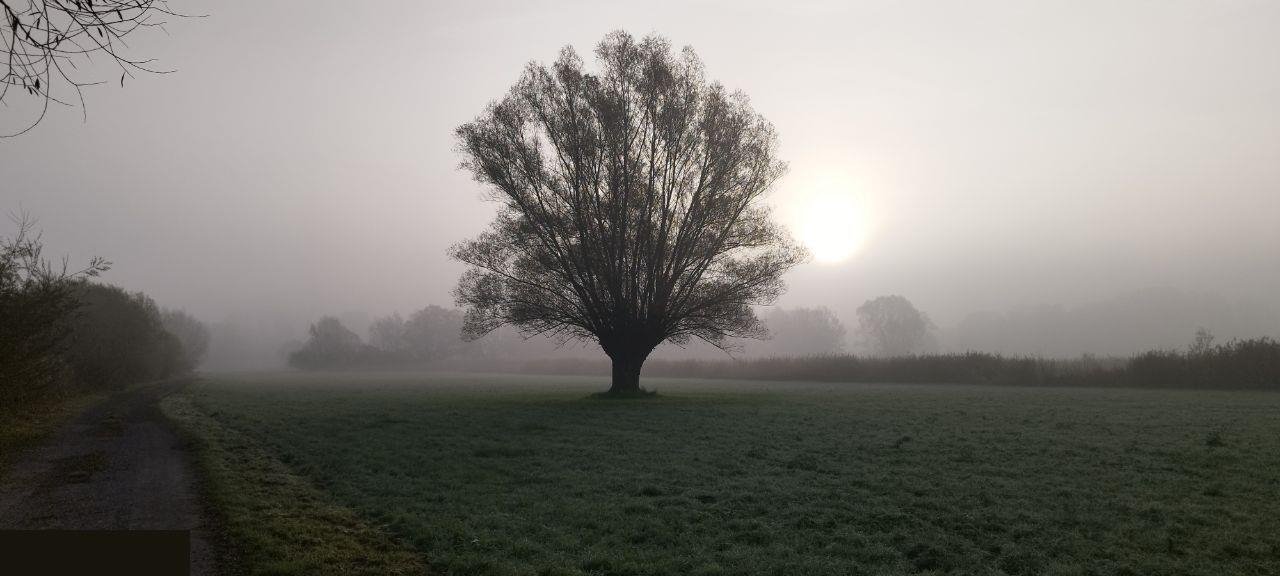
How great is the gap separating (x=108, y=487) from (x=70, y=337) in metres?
37.4

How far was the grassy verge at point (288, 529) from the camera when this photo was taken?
9.18m

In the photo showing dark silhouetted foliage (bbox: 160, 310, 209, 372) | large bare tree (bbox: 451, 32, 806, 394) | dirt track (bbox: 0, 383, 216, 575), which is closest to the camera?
dirt track (bbox: 0, 383, 216, 575)

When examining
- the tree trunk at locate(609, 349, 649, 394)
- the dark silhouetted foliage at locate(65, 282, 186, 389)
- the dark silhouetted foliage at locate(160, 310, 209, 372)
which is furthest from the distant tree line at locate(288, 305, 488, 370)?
the tree trunk at locate(609, 349, 649, 394)

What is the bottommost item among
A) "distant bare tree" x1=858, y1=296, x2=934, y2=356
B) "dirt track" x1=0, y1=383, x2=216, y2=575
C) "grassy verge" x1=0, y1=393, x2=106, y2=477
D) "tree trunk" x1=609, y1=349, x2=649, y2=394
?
"dirt track" x1=0, y1=383, x2=216, y2=575


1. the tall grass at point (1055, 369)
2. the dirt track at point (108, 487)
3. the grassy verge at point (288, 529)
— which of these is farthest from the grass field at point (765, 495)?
the tall grass at point (1055, 369)

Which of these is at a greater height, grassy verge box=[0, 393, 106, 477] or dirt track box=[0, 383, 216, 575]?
grassy verge box=[0, 393, 106, 477]

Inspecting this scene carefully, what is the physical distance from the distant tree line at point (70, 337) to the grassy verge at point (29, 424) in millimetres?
553

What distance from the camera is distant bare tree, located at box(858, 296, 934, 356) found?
13612cm

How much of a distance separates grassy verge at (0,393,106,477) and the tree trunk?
80.2 ft

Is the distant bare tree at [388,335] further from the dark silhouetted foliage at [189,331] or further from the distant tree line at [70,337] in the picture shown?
the distant tree line at [70,337]

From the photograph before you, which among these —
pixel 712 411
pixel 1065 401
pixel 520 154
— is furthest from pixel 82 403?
pixel 1065 401

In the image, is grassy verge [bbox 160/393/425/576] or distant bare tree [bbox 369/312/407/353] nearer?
grassy verge [bbox 160/393/425/576]

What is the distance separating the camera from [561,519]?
38.8 ft

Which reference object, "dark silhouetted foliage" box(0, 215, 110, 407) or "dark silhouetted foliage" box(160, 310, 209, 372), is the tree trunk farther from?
"dark silhouetted foliage" box(160, 310, 209, 372)
